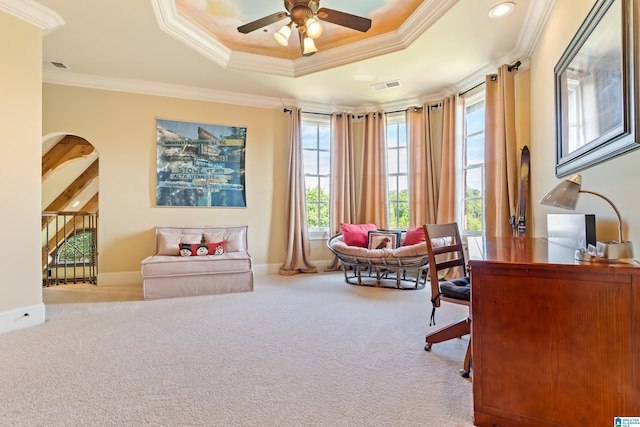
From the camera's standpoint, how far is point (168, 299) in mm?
3549

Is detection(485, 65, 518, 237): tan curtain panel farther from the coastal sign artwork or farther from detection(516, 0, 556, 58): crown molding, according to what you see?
the coastal sign artwork

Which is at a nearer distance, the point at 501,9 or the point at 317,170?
the point at 501,9

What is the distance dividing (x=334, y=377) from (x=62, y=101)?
4.78 meters

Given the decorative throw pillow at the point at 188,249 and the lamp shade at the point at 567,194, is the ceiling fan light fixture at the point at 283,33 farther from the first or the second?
the decorative throw pillow at the point at 188,249

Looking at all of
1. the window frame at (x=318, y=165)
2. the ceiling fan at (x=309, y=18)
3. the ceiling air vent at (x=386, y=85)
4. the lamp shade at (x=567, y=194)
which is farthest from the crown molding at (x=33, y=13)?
the lamp shade at (x=567, y=194)

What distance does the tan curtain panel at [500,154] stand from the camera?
347 cm

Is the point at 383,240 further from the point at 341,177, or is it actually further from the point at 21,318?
the point at 21,318

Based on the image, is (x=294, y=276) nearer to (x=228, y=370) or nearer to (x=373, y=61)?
(x=228, y=370)

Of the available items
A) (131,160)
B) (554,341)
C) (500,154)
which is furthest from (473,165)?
(131,160)

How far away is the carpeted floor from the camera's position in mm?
1493

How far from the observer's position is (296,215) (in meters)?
4.98

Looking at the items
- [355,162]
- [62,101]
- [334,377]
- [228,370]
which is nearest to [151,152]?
[62,101]

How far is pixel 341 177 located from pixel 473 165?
1982 millimetres

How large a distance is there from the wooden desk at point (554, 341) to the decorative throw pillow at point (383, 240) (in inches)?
120
